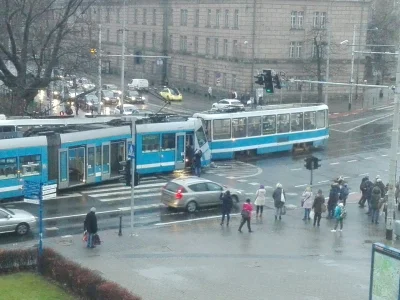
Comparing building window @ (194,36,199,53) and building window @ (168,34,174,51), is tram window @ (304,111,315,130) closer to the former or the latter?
building window @ (194,36,199,53)

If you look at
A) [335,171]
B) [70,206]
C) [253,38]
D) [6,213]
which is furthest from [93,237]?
[253,38]

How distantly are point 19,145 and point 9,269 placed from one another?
409 inches

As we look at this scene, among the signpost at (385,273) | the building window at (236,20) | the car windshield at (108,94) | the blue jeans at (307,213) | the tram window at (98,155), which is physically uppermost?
the building window at (236,20)

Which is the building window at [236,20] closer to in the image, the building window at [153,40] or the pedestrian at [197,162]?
the building window at [153,40]

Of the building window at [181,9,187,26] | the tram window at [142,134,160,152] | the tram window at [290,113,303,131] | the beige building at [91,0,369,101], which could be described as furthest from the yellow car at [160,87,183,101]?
the tram window at [142,134,160,152]

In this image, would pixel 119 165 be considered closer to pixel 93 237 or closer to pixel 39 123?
pixel 39 123

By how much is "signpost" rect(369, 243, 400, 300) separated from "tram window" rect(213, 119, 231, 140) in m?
24.6

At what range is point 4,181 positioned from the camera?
29484 millimetres

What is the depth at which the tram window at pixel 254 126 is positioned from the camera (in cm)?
4197

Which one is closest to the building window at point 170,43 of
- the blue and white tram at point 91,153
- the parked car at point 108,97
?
the parked car at point 108,97

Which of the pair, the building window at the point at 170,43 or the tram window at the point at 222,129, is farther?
the building window at the point at 170,43

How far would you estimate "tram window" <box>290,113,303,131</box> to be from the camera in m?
44.2

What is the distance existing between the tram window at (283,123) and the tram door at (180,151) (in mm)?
8238

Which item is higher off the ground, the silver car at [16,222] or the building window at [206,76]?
the building window at [206,76]
